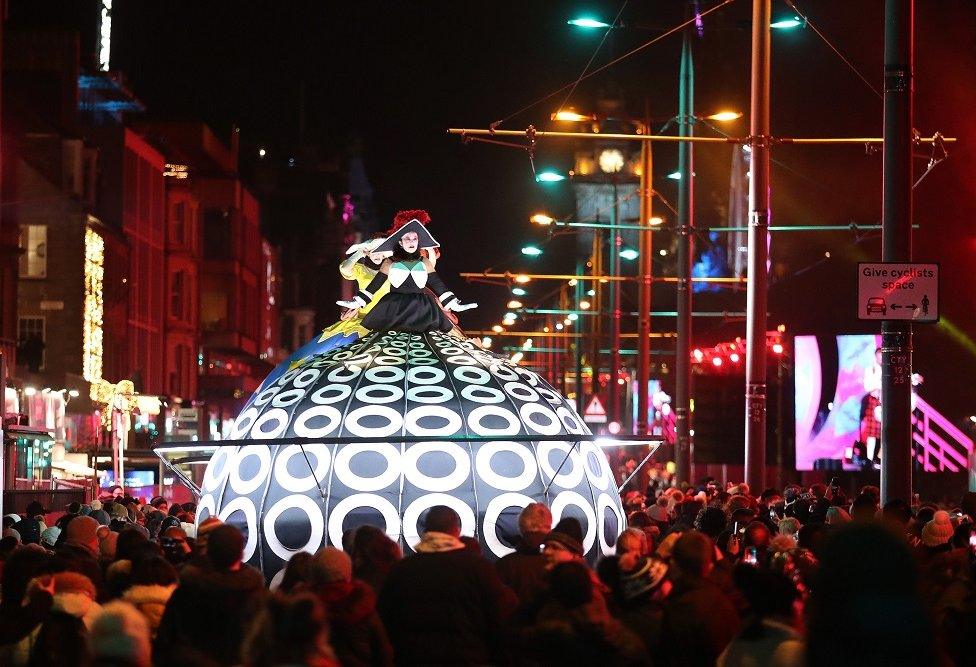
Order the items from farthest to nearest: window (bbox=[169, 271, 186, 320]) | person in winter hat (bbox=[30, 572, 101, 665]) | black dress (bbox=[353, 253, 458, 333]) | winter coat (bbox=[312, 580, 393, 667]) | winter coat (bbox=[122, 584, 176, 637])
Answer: window (bbox=[169, 271, 186, 320]) → black dress (bbox=[353, 253, 458, 333]) → winter coat (bbox=[122, 584, 176, 637]) → person in winter hat (bbox=[30, 572, 101, 665]) → winter coat (bbox=[312, 580, 393, 667])

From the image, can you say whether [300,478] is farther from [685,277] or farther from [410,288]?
[685,277]

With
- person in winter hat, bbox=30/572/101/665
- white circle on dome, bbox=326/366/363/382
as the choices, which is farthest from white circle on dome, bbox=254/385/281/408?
person in winter hat, bbox=30/572/101/665

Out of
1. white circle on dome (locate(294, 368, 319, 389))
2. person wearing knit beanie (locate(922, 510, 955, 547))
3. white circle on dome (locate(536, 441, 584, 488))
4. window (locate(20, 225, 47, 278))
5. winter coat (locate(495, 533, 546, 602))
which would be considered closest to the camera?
winter coat (locate(495, 533, 546, 602))

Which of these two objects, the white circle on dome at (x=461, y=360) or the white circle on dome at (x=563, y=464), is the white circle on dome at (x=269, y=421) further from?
the white circle on dome at (x=563, y=464)

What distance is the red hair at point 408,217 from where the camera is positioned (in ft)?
59.4

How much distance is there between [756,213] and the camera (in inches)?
939

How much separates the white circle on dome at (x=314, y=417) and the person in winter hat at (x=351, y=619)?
20.3 feet

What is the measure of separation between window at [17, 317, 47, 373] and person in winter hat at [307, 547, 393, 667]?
44977 mm

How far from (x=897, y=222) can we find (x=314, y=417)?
18.0 ft

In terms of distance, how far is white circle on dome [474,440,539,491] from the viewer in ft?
51.3

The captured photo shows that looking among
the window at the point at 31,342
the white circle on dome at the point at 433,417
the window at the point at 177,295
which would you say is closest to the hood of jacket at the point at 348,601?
the white circle on dome at the point at 433,417

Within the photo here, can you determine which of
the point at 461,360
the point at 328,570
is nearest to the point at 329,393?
the point at 461,360

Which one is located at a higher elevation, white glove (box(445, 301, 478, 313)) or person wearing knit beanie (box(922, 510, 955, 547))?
white glove (box(445, 301, 478, 313))

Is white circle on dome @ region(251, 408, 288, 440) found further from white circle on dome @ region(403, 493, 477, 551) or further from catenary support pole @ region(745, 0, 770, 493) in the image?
catenary support pole @ region(745, 0, 770, 493)
